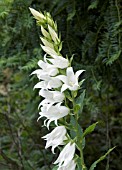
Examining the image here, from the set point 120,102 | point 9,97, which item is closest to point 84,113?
point 120,102

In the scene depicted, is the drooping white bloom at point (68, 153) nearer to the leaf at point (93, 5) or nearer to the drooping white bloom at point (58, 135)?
the drooping white bloom at point (58, 135)

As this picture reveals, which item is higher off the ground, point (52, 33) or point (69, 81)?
point (52, 33)

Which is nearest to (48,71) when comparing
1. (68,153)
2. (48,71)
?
(48,71)

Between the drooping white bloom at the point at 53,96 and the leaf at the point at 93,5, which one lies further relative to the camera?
the leaf at the point at 93,5

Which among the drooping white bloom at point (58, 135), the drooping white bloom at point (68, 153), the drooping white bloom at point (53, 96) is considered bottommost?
the drooping white bloom at point (68, 153)

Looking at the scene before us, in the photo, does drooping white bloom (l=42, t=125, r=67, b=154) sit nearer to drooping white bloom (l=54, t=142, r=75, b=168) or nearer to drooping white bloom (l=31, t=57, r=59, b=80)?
drooping white bloom (l=54, t=142, r=75, b=168)

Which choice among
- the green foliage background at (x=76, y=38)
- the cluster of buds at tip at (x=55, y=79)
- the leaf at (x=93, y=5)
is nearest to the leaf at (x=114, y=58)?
the green foliage background at (x=76, y=38)

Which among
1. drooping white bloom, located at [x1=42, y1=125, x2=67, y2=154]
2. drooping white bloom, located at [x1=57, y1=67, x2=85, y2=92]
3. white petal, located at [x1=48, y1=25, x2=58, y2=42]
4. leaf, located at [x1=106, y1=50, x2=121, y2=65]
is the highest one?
white petal, located at [x1=48, y1=25, x2=58, y2=42]

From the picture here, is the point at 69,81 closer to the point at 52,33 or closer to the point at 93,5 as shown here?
the point at 52,33

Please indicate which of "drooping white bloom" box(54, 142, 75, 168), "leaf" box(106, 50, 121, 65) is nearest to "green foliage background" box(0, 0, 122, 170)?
"leaf" box(106, 50, 121, 65)

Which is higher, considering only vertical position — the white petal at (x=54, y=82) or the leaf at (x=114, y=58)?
the white petal at (x=54, y=82)

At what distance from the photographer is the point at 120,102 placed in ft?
10.2

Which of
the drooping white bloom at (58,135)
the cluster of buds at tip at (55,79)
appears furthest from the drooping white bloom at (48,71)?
the drooping white bloom at (58,135)

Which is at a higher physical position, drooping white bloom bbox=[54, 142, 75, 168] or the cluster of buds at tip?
the cluster of buds at tip
